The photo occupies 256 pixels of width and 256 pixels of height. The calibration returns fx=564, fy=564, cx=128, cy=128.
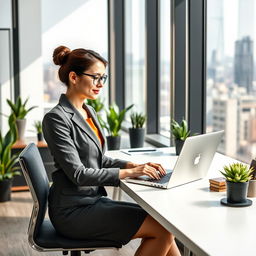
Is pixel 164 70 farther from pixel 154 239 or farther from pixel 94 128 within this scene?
pixel 154 239

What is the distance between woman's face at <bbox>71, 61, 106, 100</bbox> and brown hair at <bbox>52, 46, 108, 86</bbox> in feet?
0.06

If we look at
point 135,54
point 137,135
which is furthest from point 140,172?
point 135,54

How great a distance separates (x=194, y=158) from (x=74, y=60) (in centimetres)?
60

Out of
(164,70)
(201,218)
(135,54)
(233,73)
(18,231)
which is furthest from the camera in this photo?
(135,54)

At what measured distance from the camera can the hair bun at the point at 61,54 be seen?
7.35ft

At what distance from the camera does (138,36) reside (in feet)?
16.7

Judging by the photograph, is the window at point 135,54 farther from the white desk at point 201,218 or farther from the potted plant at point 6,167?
the white desk at point 201,218

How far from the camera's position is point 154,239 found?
2012 mm

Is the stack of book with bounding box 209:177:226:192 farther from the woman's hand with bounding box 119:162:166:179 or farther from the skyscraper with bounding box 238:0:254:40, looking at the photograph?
the skyscraper with bounding box 238:0:254:40

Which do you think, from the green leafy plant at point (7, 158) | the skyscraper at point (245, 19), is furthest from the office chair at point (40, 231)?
the green leafy plant at point (7, 158)

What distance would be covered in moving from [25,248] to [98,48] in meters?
2.96

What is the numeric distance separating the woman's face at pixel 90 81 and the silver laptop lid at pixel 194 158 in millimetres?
465

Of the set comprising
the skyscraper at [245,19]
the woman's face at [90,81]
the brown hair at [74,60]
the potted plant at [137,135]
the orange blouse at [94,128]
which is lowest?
the potted plant at [137,135]

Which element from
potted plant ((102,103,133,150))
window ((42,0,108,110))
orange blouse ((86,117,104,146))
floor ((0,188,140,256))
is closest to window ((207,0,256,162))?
floor ((0,188,140,256))
